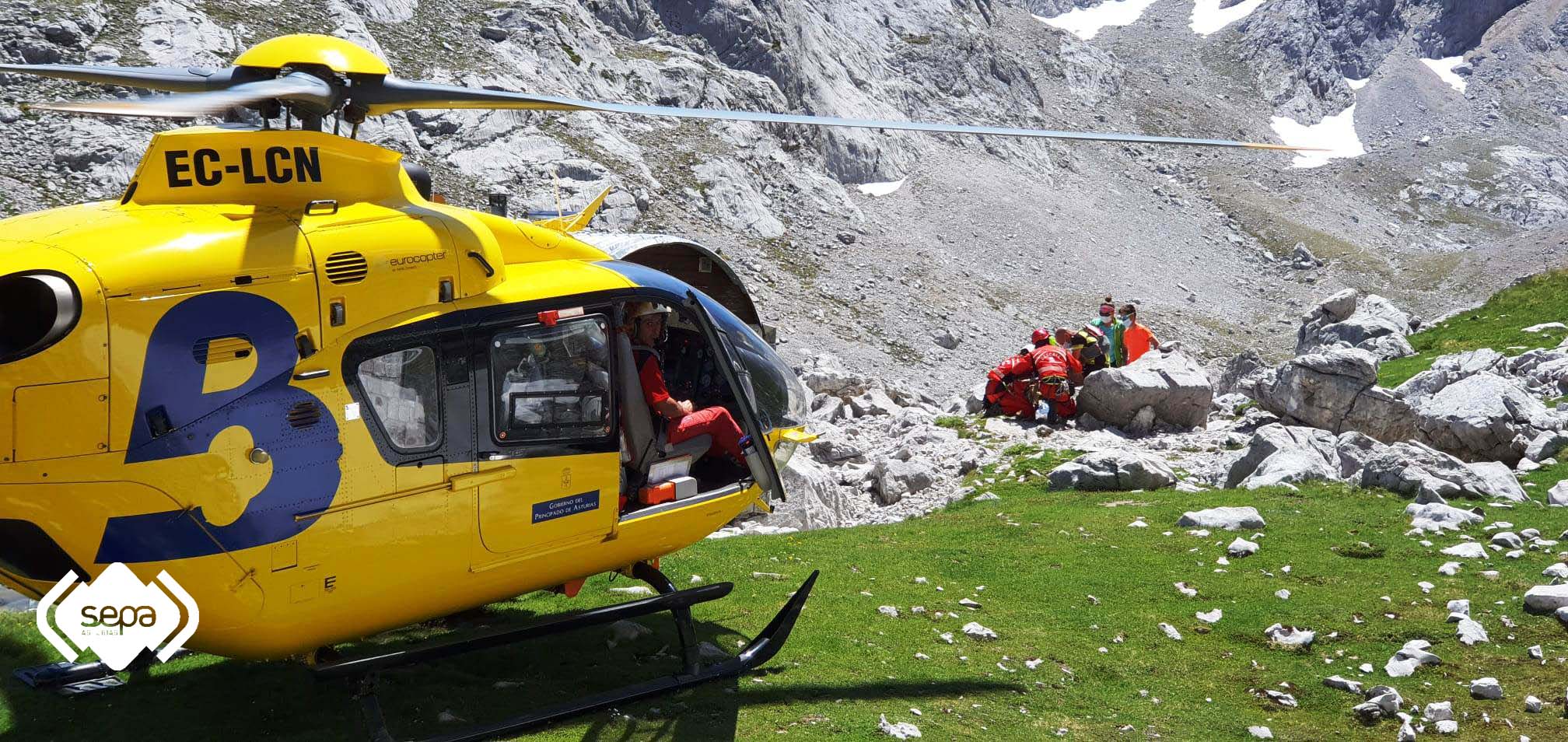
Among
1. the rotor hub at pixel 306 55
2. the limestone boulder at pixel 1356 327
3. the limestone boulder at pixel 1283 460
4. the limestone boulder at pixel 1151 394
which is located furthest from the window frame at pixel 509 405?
the limestone boulder at pixel 1356 327

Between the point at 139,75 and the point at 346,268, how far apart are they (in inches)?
71.9

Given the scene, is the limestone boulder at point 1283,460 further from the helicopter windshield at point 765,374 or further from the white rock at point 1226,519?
the helicopter windshield at point 765,374

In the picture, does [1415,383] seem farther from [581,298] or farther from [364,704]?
[364,704]

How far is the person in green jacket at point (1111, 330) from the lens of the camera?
19531mm

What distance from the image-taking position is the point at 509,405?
271 inches

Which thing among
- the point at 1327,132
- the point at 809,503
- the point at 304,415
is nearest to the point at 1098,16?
the point at 1327,132

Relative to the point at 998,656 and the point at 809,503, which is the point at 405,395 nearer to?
the point at 998,656

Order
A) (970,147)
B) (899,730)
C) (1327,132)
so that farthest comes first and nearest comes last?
1. (1327,132)
2. (970,147)
3. (899,730)

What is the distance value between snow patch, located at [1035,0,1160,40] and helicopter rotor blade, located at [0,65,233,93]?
102 metres

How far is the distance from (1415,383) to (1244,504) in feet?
22.0

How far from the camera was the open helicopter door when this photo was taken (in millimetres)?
7938

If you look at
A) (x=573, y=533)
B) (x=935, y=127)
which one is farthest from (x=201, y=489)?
(x=935, y=127)

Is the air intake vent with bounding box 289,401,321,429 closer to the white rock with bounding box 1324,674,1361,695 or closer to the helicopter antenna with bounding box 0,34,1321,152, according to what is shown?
the helicopter antenna with bounding box 0,34,1321,152

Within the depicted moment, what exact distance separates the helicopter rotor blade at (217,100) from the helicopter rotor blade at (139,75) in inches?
12.9
